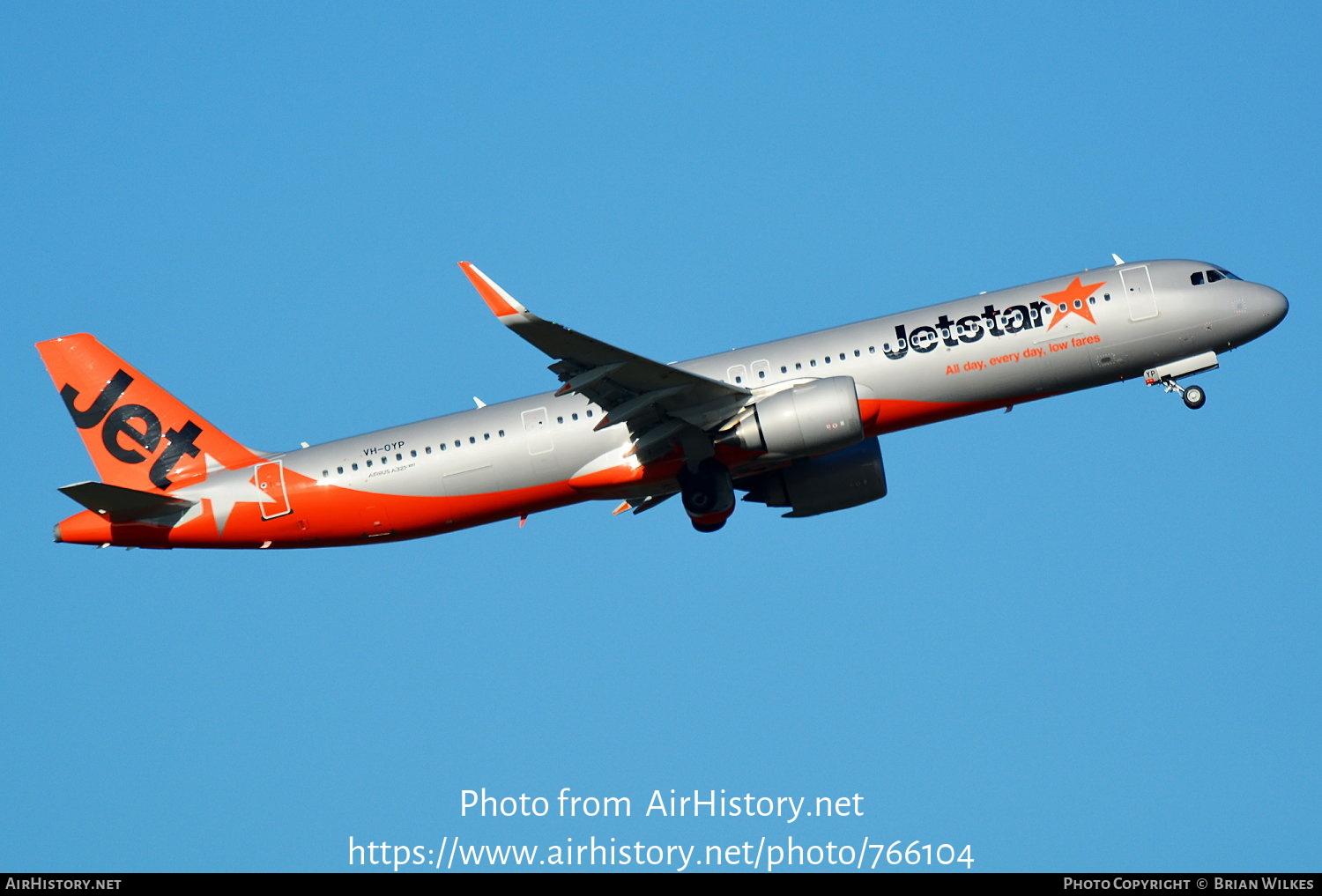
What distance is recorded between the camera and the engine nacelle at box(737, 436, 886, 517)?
141ft

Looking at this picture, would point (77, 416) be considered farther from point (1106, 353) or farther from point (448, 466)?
point (1106, 353)

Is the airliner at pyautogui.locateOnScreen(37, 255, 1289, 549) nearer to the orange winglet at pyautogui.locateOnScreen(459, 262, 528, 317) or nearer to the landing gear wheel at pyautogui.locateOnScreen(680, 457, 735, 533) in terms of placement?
the landing gear wheel at pyautogui.locateOnScreen(680, 457, 735, 533)

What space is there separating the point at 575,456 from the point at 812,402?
6.81 meters

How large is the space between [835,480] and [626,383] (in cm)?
804

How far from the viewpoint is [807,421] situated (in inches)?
1511

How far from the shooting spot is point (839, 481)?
142 ft

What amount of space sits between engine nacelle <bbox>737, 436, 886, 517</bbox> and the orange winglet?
38.5 feet

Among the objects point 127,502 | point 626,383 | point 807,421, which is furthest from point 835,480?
point 127,502

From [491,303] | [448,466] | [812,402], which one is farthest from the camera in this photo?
[448,466]

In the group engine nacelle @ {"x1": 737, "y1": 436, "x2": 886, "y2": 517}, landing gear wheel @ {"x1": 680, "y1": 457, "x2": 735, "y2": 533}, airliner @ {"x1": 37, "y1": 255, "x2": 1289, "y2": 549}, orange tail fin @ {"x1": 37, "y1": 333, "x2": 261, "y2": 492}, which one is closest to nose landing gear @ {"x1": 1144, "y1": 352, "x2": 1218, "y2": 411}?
airliner @ {"x1": 37, "y1": 255, "x2": 1289, "y2": 549}

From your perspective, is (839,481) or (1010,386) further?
(839,481)

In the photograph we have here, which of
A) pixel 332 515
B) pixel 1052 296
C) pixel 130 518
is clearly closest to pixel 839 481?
pixel 1052 296

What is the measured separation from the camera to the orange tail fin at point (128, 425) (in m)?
43.2

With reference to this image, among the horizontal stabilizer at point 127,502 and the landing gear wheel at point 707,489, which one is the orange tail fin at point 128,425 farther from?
the landing gear wheel at point 707,489
